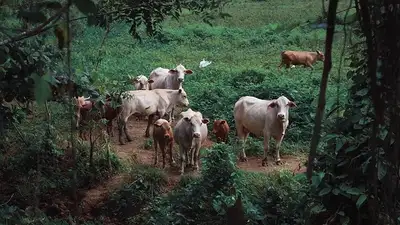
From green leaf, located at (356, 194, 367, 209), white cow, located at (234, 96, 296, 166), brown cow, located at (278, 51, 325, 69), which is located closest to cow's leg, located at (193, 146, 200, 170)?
white cow, located at (234, 96, 296, 166)

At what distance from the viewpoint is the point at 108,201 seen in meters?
6.96

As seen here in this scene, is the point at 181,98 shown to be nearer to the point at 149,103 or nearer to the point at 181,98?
the point at 181,98

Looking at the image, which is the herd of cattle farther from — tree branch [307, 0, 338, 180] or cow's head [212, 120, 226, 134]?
tree branch [307, 0, 338, 180]

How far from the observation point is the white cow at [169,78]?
36.3 ft

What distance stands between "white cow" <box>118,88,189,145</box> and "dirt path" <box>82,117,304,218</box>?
24cm

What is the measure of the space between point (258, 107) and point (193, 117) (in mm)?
1116

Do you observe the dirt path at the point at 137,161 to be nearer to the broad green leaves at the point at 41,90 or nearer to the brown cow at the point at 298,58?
the brown cow at the point at 298,58

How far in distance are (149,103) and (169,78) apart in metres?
1.97

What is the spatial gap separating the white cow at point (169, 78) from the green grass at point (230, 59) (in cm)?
44

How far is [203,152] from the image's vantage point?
8031mm

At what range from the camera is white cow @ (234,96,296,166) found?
819cm

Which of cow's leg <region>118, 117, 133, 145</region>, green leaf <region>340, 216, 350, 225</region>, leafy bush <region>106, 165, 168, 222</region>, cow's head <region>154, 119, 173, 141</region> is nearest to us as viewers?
green leaf <region>340, 216, 350, 225</region>

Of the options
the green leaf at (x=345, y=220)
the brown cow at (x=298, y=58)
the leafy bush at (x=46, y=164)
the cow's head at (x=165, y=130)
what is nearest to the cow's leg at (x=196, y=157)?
the cow's head at (x=165, y=130)

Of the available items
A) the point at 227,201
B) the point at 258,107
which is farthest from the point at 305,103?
the point at 227,201
